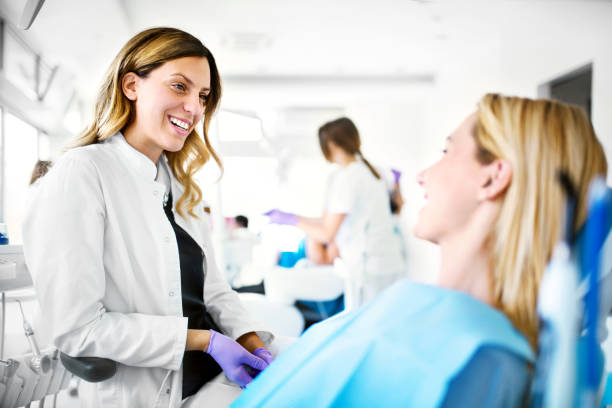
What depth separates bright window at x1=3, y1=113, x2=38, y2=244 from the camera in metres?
0.88

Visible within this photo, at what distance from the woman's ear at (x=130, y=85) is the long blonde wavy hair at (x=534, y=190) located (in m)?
0.70

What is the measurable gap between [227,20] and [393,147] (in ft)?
2.61

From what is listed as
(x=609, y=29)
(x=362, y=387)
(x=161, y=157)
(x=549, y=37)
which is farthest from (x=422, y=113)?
(x=362, y=387)

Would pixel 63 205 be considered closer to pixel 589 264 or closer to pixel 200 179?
pixel 200 179

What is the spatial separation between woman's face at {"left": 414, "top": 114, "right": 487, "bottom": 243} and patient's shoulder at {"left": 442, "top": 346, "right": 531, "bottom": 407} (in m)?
0.19

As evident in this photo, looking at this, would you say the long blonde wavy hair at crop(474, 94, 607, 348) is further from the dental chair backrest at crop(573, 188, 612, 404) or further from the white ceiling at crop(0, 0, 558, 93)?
the white ceiling at crop(0, 0, 558, 93)

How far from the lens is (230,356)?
896 millimetres

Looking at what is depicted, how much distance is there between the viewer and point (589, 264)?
58 cm

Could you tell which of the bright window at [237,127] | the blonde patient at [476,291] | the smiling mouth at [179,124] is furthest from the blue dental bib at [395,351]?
the bright window at [237,127]

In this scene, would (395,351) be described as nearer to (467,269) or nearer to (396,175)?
(467,269)

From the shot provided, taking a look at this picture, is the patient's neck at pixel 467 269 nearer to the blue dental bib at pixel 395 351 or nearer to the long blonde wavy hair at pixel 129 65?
the blue dental bib at pixel 395 351

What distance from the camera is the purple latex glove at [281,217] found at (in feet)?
4.85

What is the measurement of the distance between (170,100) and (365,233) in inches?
32.2

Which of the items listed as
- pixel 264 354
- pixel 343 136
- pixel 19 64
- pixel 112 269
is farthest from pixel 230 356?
pixel 343 136
